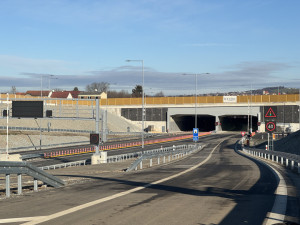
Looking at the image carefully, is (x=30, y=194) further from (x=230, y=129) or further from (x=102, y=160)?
(x=230, y=129)

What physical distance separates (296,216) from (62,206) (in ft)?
17.6

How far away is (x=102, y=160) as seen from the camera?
138ft

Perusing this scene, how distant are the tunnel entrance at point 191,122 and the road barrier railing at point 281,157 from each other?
6321cm

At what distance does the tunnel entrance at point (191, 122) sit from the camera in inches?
4801

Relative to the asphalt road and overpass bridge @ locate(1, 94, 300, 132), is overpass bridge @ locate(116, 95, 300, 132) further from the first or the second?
the asphalt road

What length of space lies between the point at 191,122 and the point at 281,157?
96341 millimetres

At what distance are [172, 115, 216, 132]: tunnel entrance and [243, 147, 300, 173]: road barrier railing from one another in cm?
6321

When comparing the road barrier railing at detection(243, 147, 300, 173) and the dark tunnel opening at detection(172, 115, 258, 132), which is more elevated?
the dark tunnel opening at detection(172, 115, 258, 132)

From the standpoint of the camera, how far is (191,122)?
5098 inches

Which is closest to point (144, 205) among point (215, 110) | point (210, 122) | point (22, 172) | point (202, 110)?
point (22, 172)

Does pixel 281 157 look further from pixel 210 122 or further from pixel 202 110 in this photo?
pixel 210 122

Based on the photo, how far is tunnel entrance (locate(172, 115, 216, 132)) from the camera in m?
122

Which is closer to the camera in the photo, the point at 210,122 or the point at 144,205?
the point at 144,205

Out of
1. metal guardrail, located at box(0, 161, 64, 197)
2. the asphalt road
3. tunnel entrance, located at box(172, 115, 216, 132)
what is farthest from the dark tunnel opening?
the asphalt road
